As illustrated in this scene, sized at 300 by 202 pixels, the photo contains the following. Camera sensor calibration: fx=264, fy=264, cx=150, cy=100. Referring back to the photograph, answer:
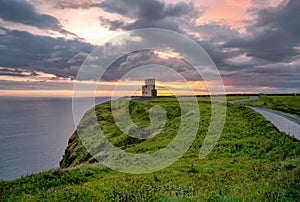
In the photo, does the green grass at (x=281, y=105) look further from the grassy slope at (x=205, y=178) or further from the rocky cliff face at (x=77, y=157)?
the rocky cliff face at (x=77, y=157)

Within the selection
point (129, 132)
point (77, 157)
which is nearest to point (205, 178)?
point (129, 132)

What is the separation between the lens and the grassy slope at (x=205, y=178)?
9.00 m

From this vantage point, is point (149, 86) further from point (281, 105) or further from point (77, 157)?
point (77, 157)

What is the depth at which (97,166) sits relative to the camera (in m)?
18.6

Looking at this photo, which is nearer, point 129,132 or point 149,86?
point 129,132

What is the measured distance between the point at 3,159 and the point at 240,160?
7560 centimetres

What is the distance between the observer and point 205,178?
12.6m

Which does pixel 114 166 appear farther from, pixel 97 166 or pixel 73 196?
pixel 73 196

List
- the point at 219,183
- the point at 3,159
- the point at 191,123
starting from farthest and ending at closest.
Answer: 1. the point at 3,159
2. the point at 191,123
3. the point at 219,183

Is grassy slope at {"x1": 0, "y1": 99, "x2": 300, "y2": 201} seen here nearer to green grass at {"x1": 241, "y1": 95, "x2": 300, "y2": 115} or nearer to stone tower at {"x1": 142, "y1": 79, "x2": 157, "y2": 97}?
green grass at {"x1": 241, "y1": 95, "x2": 300, "y2": 115}

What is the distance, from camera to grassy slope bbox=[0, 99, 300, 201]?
9002 mm

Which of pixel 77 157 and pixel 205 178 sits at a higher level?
pixel 205 178

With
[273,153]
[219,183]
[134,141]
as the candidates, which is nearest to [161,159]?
[273,153]

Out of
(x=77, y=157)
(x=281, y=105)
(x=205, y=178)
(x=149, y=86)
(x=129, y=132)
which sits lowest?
(x=77, y=157)
